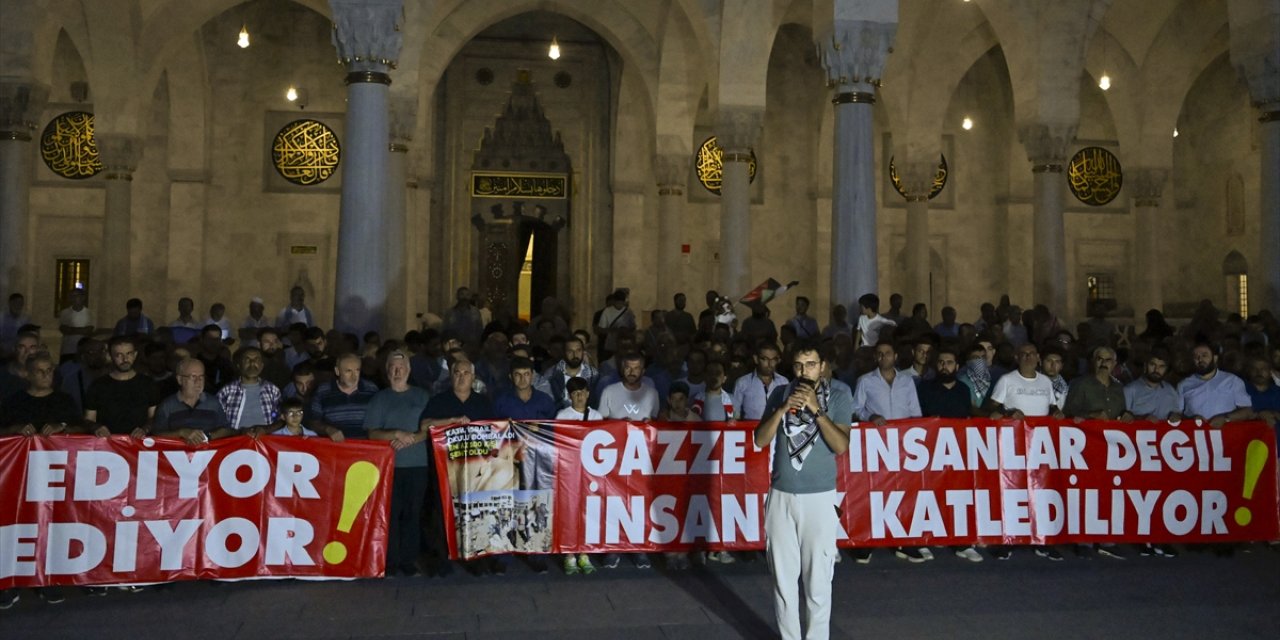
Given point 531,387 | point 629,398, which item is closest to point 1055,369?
point 629,398

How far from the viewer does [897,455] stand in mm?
7867

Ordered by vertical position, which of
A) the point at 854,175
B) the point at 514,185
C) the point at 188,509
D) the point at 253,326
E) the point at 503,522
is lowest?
the point at 503,522

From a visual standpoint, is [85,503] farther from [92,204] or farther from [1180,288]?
[1180,288]

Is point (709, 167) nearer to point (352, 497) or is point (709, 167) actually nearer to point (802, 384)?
point (352, 497)

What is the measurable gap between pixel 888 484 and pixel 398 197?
1271 cm

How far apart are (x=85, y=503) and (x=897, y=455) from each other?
5.50 metres

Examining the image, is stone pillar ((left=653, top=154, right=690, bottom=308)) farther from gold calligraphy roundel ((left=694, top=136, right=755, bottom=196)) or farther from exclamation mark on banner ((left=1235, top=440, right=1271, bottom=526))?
exclamation mark on banner ((left=1235, top=440, right=1271, bottom=526))

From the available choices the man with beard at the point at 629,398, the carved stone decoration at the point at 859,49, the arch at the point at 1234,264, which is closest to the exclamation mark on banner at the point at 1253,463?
the man with beard at the point at 629,398

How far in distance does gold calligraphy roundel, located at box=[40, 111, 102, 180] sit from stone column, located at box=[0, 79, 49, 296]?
6.01 m

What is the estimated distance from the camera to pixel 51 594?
6.63 meters

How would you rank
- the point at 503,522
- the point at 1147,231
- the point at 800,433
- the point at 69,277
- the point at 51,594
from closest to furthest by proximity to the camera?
the point at 800,433
the point at 51,594
the point at 503,522
the point at 69,277
the point at 1147,231

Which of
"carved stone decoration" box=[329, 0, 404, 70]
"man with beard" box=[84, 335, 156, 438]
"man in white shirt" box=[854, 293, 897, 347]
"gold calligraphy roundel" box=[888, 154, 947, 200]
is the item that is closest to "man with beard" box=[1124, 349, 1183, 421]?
"man in white shirt" box=[854, 293, 897, 347]

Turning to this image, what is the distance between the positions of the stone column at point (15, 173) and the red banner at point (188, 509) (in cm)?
1032

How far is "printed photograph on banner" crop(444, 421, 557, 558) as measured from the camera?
24.2 feet
